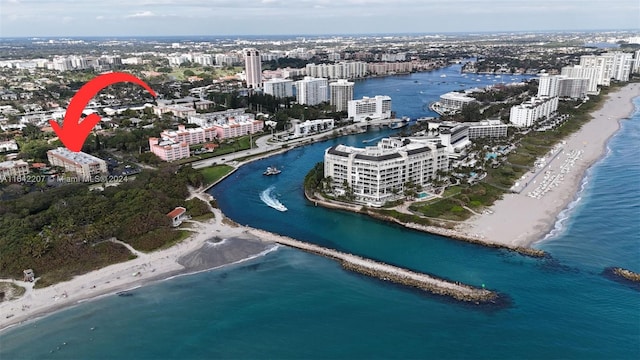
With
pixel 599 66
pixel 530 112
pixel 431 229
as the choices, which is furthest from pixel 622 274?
pixel 599 66

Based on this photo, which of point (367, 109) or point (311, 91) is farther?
point (311, 91)

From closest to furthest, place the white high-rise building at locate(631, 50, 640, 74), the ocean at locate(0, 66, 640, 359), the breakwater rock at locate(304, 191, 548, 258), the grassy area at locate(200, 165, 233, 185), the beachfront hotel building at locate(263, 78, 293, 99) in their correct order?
1. the ocean at locate(0, 66, 640, 359)
2. the breakwater rock at locate(304, 191, 548, 258)
3. the grassy area at locate(200, 165, 233, 185)
4. the beachfront hotel building at locate(263, 78, 293, 99)
5. the white high-rise building at locate(631, 50, 640, 74)

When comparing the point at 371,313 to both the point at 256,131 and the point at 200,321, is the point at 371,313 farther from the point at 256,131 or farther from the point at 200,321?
the point at 256,131

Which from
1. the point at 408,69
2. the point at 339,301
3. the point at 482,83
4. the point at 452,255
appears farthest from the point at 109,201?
the point at 408,69

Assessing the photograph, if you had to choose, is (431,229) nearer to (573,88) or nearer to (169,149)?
(169,149)

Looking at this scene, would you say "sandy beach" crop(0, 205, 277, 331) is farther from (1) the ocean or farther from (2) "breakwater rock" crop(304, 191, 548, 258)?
(2) "breakwater rock" crop(304, 191, 548, 258)

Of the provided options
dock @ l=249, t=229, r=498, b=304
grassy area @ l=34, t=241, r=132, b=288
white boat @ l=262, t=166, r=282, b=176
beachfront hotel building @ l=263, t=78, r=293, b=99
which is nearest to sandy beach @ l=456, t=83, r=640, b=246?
dock @ l=249, t=229, r=498, b=304
